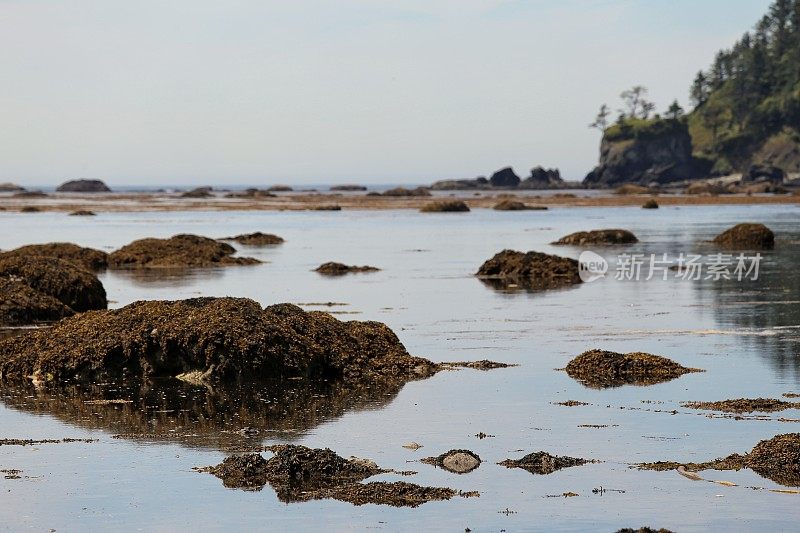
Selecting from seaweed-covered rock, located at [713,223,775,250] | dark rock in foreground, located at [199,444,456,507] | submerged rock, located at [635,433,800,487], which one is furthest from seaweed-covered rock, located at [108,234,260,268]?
submerged rock, located at [635,433,800,487]

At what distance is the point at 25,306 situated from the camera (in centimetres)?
2322

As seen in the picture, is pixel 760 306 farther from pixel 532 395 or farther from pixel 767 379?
pixel 532 395

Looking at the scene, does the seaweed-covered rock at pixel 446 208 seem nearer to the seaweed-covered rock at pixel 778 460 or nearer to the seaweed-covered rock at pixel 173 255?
the seaweed-covered rock at pixel 173 255

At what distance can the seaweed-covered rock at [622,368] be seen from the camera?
17.1m

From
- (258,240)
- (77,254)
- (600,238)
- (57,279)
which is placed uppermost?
(57,279)

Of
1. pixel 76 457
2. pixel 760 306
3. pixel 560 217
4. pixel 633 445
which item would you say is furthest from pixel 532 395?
pixel 560 217

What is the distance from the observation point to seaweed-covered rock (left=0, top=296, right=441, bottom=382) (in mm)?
17250

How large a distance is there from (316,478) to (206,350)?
5.94 metres

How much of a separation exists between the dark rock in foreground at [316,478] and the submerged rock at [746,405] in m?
4.74

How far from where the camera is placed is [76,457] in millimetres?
12773

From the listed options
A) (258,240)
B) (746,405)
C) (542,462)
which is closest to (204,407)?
(542,462)

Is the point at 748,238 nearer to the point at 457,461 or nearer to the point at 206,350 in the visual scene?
the point at 206,350

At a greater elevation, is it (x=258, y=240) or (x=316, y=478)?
(x=316, y=478)

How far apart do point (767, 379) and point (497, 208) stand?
86.5 metres
